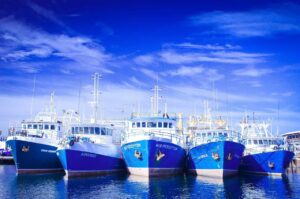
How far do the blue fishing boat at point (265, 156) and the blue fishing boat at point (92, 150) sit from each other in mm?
17436

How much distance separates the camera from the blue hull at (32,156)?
40781 mm

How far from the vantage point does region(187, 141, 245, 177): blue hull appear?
124 feet

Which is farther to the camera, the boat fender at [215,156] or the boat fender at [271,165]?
the boat fender at [271,165]

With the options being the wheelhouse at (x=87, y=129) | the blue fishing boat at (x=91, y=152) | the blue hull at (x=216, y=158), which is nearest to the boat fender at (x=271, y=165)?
the blue hull at (x=216, y=158)

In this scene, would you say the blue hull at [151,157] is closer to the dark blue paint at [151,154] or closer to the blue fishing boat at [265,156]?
the dark blue paint at [151,154]

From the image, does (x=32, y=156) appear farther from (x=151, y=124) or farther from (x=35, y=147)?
(x=151, y=124)

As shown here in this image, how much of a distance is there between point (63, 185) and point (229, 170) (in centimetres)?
1925

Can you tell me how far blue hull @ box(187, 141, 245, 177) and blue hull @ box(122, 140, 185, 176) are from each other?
101 inches

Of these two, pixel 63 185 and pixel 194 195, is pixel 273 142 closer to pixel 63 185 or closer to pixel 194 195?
pixel 194 195

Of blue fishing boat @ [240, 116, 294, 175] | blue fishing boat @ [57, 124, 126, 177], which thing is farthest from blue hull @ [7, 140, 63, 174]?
blue fishing boat @ [240, 116, 294, 175]

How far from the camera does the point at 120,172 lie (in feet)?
147

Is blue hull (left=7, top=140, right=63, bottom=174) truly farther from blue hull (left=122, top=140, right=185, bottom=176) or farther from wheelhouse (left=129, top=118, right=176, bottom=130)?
wheelhouse (left=129, top=118, right=176, bottom=130)

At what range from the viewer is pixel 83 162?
38719mm

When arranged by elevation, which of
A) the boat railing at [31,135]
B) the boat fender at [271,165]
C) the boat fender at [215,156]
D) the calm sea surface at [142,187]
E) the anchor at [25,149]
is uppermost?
the boat railing at [31,135]
